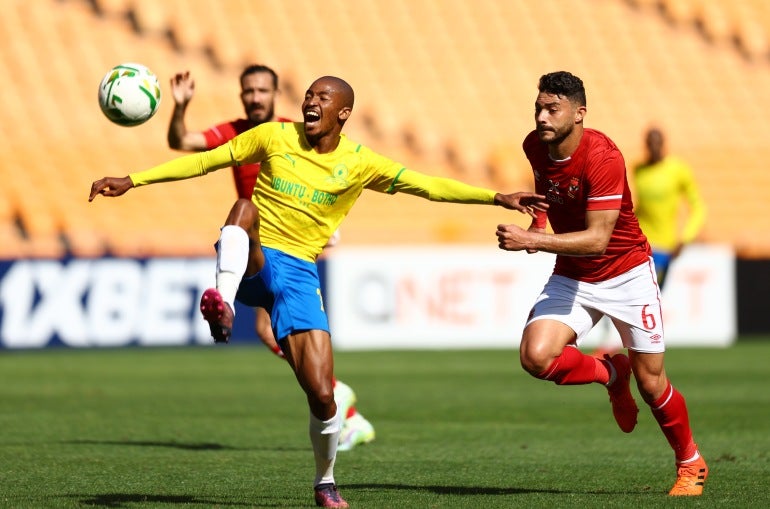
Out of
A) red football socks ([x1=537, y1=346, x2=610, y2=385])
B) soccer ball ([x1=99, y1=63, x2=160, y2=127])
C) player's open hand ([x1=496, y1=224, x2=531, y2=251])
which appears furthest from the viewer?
soccer ball ([x1=99, y1=63, x2=160, y2=127])

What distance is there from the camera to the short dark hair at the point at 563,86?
666 centimetres

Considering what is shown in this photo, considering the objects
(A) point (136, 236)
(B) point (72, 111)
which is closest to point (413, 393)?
(A) point (136, 236)

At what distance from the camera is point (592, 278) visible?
7.01 metres

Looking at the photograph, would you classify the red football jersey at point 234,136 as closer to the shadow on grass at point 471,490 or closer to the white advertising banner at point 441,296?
the shadow on grass at point 471,490

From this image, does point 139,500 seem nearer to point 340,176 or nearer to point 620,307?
point 340,176

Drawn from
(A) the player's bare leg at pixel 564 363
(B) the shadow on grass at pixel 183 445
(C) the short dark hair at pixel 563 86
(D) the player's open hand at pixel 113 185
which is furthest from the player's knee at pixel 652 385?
(D) the player's open hand at pixel 113 185

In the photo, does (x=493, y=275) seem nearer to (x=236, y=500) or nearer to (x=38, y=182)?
(x=38, y=182)

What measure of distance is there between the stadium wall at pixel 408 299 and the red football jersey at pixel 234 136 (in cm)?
820

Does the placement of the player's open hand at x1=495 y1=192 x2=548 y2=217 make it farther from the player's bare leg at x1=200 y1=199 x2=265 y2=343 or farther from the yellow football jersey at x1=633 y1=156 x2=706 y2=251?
the yellow football jersey at x1=633 y1=156 x2=706 y2=251

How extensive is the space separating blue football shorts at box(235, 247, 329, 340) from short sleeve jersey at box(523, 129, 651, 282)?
4.02 ft

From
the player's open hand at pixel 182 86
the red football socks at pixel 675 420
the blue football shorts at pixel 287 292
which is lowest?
the red football socks at pixel 675 420

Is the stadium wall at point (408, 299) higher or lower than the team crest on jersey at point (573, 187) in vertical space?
lower

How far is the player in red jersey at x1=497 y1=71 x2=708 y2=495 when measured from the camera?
666 cm

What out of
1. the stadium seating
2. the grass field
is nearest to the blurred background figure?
the grass field
